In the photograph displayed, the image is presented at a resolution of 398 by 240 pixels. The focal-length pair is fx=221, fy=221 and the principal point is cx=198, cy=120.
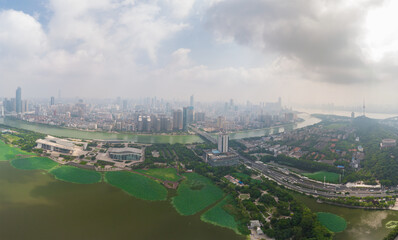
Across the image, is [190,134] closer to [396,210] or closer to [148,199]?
[148,199]

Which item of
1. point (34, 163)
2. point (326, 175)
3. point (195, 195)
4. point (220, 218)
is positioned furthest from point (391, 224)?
point (34, 163)

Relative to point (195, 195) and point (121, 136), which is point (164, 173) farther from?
point (121, 136)

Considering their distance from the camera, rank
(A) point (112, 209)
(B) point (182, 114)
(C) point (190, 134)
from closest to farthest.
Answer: (A) point (112, 209) < (C) point (190, 134) < (B) point (182, 114)

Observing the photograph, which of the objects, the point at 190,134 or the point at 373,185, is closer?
the point at 373,185

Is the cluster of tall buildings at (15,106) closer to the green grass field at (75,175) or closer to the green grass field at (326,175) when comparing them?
the green grass field at (75,175)

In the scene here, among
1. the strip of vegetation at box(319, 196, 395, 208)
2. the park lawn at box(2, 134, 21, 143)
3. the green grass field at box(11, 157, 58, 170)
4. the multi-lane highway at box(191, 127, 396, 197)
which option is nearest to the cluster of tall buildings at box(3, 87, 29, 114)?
the park lawn at box(2, 134, 21, 143)

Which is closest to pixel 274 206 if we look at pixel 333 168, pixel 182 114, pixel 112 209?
pixel 112 209

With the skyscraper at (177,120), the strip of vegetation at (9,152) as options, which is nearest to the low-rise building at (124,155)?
the strip of vegetation at (9,152)
